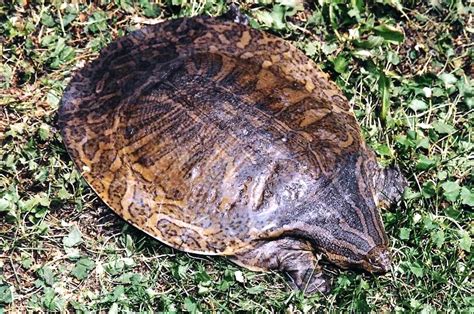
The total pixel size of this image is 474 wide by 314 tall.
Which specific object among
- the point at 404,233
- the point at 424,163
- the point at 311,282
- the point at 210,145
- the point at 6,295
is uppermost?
the point at 210,145

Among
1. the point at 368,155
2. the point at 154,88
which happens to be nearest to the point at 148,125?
the point at 154,88

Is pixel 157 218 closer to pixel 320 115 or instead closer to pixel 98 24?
pixel 320 115

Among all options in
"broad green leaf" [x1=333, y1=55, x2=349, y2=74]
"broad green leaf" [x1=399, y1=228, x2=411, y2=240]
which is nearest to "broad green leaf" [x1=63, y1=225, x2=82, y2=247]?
"broad green leaf" [x1=399, y1=228, x2=411, y2=240]

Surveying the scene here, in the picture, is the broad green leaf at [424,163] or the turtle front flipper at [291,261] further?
the broad green leaf at [424,163]

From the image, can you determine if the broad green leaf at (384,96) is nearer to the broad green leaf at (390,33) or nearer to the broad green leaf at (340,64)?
the broad green leaf at (340,64)

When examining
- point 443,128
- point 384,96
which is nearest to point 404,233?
point 443,128

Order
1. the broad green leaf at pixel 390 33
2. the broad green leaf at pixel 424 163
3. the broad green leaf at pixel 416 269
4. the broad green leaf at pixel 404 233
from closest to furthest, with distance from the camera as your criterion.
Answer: the broad green leaf at pixel 416 269 → the broad green leaf at pixel 404 233 → the broad green leaf at pixel 424 163 → the broad green leaf at pixel 390 33

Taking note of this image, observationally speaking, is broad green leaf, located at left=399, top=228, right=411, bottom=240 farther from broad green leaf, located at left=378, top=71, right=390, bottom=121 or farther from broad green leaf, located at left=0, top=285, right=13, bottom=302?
broad green leaf, located at left=0, top=285, right=13, bottom=302

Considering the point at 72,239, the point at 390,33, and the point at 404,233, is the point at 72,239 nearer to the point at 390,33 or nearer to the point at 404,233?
the point at 404,233

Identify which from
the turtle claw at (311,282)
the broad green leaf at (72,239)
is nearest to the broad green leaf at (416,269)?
the turtle claw at (311,282)
